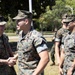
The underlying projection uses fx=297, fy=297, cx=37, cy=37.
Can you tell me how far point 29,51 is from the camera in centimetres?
455

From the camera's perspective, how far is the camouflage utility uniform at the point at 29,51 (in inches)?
176

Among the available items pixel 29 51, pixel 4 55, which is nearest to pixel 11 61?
pixel 4 55

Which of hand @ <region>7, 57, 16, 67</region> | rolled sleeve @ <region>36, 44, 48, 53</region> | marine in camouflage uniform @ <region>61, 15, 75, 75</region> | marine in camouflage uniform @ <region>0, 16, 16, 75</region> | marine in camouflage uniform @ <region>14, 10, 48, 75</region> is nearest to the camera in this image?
rolled sleeve @ <region>36, 44, 48, 53</region>

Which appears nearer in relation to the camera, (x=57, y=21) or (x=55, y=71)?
(x=55, y=71)

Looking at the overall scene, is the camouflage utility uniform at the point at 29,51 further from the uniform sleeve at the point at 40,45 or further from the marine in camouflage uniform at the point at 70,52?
the marine in camouflage uniform at the point at 70,52

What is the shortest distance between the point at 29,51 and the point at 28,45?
0.33 ft

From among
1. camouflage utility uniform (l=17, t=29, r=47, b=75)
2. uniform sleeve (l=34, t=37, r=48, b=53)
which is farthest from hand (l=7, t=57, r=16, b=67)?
uniform sleeve (l=34, t=37, r=48, b=53)

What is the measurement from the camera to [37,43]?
4367 millimetres

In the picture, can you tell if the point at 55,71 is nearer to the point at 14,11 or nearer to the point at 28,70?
the point at 28,70

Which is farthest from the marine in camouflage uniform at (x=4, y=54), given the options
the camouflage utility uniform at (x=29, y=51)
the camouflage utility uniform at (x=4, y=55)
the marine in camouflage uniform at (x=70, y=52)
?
the marine in camouflage uniform at (x=70, y=52)

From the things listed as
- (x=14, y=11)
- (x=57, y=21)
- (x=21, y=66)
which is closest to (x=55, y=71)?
(x=21, y=66)

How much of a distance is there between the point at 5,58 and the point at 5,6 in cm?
2052

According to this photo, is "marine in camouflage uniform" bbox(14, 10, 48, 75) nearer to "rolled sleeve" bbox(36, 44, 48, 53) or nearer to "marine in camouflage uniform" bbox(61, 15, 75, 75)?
Result: "rolled sleeve" bbox(36, 44, 48, 53)

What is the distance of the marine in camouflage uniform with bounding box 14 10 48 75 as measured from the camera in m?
→ 4.39
